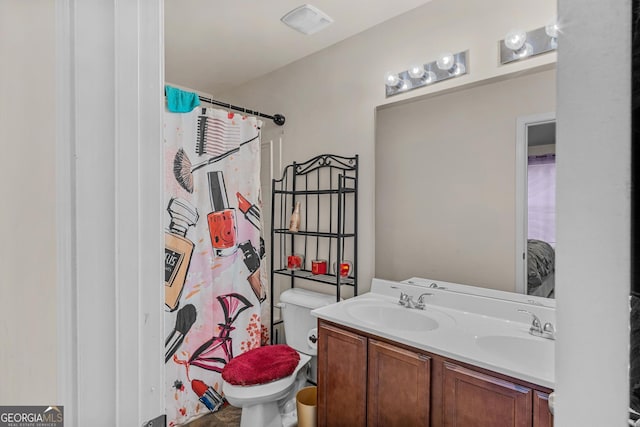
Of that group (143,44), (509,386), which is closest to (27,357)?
(143,44)

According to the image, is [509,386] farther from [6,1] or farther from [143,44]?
[6,1]

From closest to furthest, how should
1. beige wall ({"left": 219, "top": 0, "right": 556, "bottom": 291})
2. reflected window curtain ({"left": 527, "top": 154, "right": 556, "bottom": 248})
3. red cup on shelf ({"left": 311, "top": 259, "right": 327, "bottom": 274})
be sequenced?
reflected window curtain ({"left": 527, "top": 154, "right": 556, "bottom": 248}) → beige wall ({"left": 219, "top": 0, "right": 556, "bottom": 291}) → red cup on shelf ({"left": 311, "top": 259, "right": 327, "bottom": 274})

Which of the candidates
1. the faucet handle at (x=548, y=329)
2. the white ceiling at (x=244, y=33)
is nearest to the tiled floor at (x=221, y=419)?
the faucet handle at (x=548, y=329)

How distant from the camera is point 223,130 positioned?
2246 mm

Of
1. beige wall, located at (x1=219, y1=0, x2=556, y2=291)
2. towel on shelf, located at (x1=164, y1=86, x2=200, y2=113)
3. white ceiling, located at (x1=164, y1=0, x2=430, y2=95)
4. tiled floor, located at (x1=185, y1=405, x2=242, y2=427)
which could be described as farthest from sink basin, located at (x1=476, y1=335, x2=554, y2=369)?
towel on shelf, located at (x1=164, y1=86, x2=200, y2=113)

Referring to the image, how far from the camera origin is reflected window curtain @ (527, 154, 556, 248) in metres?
1.42

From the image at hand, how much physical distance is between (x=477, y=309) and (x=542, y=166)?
2.36 ft

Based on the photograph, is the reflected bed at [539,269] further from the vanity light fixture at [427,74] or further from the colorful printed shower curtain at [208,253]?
the colorful printed shower curtain at [208,253]

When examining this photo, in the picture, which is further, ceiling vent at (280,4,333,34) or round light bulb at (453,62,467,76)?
ceiling vent at (280,4,333,34)

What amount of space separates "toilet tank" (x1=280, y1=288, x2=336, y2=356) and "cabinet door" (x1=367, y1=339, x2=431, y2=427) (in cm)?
75

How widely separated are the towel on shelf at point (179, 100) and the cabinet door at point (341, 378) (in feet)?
4.98

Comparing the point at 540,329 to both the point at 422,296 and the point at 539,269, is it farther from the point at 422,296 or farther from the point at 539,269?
the point at 422,296

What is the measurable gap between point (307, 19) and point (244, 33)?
0.44 m

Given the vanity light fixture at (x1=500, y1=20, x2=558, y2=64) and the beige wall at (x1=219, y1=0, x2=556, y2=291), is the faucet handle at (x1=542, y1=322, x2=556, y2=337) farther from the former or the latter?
the vanity light fixture at (x1=500, y1=20, x2=558, y2=64)
